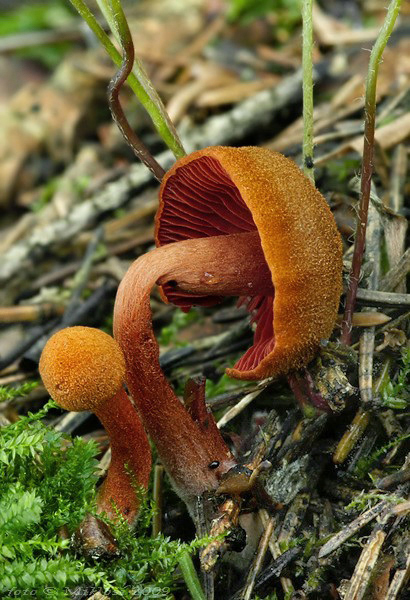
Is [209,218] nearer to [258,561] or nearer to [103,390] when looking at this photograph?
[103,390]

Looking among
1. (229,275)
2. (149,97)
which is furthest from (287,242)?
(149,97)

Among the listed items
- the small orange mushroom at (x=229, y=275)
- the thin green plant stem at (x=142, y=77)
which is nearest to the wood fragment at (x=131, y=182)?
the thin green plant stem at (x=142, y=77)

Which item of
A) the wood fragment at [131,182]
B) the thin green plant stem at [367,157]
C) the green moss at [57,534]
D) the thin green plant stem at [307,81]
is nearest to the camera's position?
the green moss at [57,534]

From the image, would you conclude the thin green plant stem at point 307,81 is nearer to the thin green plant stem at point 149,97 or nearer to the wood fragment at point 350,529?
the thin green plant stem at point 149,97

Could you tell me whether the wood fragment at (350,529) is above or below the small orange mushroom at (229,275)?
below

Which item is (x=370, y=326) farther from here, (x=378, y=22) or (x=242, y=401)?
(x=378, y=22)

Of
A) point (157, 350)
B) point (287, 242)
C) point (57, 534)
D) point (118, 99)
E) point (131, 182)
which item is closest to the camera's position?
point (287, 242)

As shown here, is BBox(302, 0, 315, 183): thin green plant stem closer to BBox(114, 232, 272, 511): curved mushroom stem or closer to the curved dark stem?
BBox(114, 232, 272, 511): curved mushroom stem

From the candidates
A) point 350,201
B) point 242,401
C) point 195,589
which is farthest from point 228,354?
point 195,589
